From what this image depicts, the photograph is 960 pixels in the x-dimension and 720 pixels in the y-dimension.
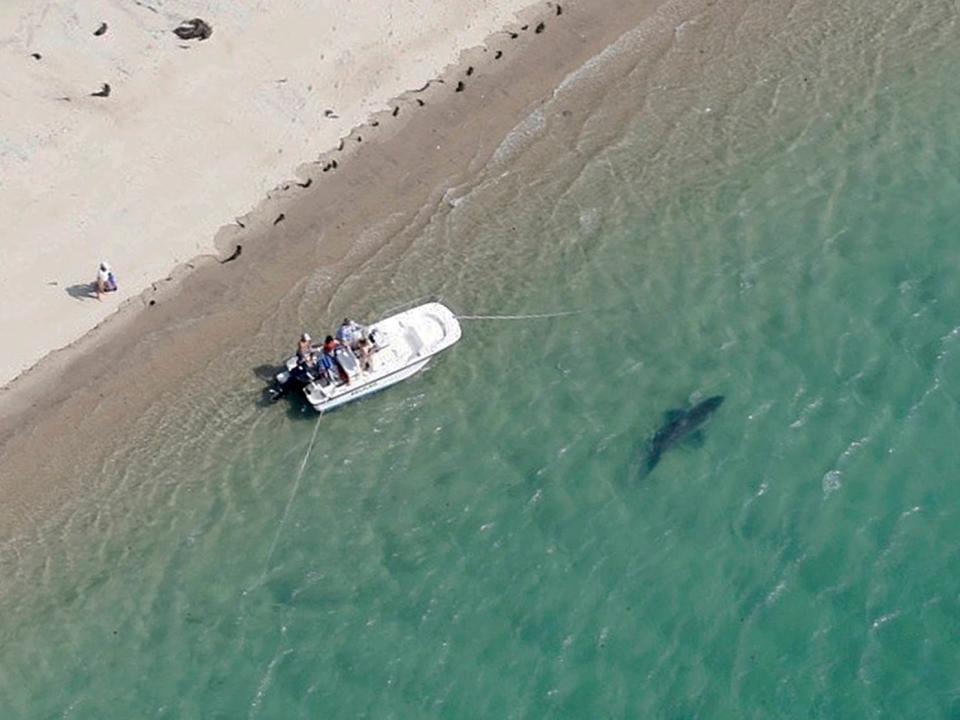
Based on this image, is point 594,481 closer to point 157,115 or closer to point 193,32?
point 157,115

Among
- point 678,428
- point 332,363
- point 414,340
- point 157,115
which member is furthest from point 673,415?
point 157,115

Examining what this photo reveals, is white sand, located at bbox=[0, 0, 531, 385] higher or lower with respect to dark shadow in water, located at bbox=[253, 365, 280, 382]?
higher

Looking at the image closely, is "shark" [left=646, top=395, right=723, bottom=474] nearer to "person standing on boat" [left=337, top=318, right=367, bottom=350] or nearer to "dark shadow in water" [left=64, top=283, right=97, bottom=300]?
"person standing on boat" [left=337, top=318, right=367, bottom=350]

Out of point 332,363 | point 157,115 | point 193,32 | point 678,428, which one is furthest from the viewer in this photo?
point 193,32

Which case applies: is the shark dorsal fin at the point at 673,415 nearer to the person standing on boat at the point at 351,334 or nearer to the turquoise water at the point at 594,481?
the turquoise water at the point at 594,481

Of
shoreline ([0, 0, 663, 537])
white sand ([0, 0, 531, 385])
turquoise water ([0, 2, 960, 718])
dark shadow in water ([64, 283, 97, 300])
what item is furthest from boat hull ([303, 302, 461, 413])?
dark shadow in water ([64, 283, 97, 300])

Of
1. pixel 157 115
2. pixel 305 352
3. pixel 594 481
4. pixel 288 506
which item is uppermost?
pixel 157 115
